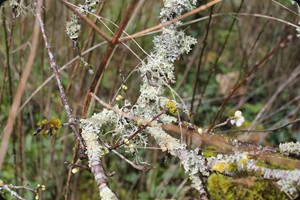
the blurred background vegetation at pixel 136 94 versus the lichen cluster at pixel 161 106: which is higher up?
the blurred background vegetation at pixel 136 94

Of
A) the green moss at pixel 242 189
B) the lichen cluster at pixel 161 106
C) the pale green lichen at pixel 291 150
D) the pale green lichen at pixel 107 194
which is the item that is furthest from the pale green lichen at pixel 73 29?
the green moss at pixel 242 189

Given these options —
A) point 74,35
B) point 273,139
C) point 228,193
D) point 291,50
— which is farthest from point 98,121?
point 291,50

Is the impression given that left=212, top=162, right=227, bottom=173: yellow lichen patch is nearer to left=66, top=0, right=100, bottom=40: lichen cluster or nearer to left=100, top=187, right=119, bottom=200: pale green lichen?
left=100, top=187, right=119, bottom=200: pale green lichen

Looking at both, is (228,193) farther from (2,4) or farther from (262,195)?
(2,4)

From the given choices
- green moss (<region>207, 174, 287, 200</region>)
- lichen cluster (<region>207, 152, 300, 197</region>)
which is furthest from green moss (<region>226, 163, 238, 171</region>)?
green moss (<region>207, 174, 287, 200</region>)

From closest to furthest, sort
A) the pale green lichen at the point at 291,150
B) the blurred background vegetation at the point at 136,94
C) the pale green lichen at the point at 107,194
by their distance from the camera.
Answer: the pale green lichen at the point at 107,194, the pale green lichen at the point at 291,150, the blurred background vegetation at the point at 136,94

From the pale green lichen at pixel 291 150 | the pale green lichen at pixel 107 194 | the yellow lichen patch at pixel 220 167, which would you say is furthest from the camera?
the pale green lichen at pixel 291 150

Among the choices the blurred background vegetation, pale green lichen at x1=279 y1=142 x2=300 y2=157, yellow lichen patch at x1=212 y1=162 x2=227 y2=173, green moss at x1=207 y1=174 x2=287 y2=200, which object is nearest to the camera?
yellow lichen patch at x1=212 y1=162 x2=227 y2=173

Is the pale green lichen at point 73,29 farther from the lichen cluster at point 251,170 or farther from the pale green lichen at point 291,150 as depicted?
the pale green lichen at point 291,150
